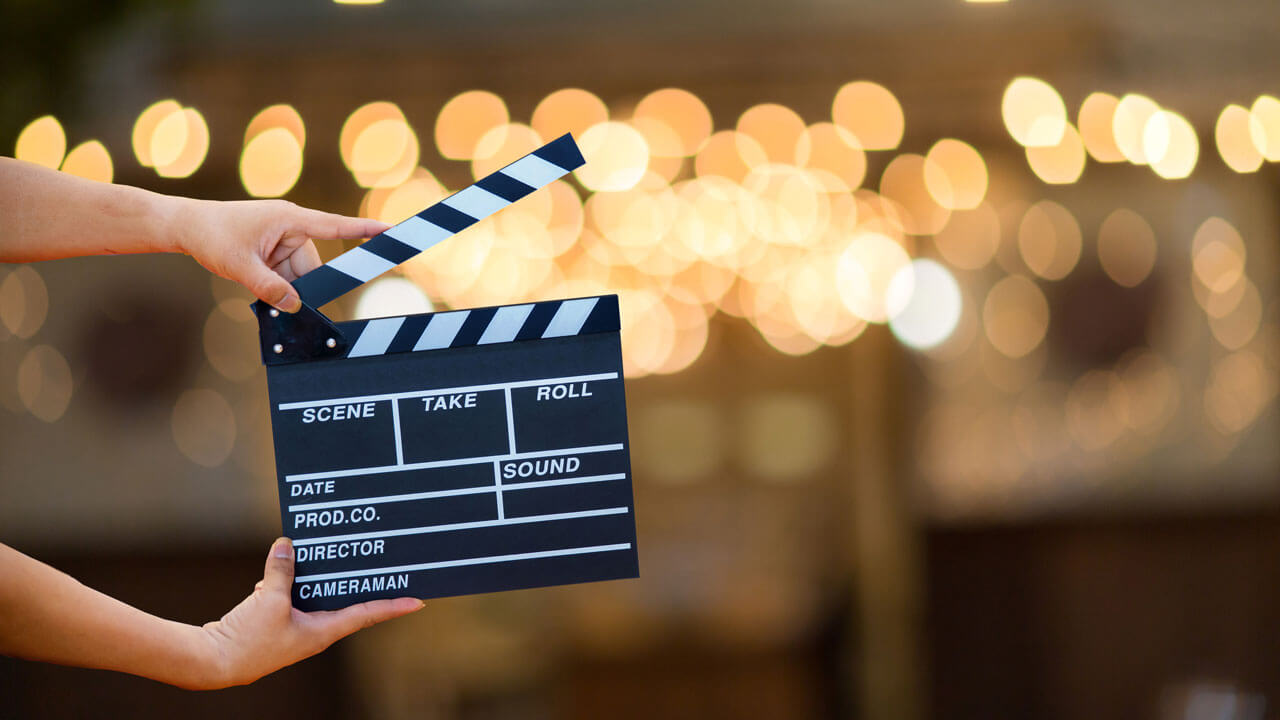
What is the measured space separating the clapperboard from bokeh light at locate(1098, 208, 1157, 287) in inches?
144

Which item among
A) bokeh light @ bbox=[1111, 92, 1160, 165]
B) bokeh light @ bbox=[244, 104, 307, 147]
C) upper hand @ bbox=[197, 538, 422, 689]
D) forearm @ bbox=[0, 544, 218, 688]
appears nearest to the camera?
forearm @ bbox=[0, 544, 218, 688]

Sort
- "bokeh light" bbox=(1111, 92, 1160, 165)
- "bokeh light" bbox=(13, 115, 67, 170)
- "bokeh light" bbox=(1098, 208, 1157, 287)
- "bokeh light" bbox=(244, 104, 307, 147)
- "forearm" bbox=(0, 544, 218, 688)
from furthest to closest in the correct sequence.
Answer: "bokeh light" bbox=(1098, 208, 1157, 287)
"bokeh light" bbox=(1111, 92, 1160, 165)
"bokeh light" bbox=(244, 104, 307, 147)
"bokeh light" bbox=(13, 115, 67, 170)
"forearm" bbox=(0, 544, 218, 688)

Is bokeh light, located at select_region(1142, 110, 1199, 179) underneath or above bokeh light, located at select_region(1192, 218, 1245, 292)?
above

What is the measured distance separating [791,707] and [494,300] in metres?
2.36

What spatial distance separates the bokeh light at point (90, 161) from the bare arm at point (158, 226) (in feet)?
7.32

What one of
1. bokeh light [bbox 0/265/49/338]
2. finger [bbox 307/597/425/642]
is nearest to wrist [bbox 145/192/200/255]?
finger [bbox 307/597/425/642]

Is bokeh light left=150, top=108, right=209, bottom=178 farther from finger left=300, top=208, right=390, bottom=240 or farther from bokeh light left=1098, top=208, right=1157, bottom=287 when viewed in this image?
bokeh light left=1098, top=208, right=1157, bottom=287

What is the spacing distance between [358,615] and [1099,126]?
11.8 ft

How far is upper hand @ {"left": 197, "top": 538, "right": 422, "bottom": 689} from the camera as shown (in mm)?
1336

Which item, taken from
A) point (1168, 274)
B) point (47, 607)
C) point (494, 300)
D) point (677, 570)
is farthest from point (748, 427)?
point (47, 607)

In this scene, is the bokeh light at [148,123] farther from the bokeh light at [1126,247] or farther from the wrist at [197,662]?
the bokeh light at [1126,247]

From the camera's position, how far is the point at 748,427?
5.44 metres

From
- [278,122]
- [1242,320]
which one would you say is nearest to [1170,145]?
[1242,320]

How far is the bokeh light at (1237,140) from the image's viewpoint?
3.84 meters
